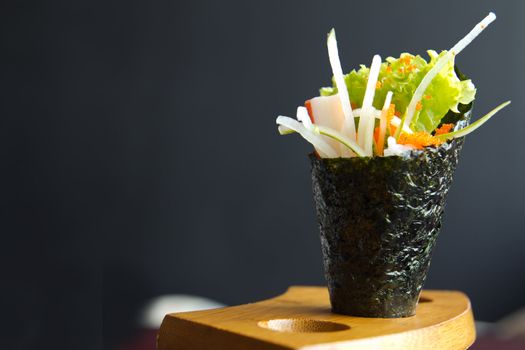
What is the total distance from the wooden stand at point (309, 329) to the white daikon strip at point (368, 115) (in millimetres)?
357

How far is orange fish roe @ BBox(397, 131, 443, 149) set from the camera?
131 centimetres

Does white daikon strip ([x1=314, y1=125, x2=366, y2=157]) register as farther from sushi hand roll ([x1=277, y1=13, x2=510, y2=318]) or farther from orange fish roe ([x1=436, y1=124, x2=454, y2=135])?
orange fish roe ([x1=436, y1=124, x2=454, y2=135])

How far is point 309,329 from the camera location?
130 centimetres

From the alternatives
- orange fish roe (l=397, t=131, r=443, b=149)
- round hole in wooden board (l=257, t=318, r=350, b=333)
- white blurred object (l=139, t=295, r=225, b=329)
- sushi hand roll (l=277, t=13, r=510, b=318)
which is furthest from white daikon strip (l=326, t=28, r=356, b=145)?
white blurred object (l=139, t=295, r=225, b=329)

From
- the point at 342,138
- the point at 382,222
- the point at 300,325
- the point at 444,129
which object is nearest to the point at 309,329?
the point at 300,325

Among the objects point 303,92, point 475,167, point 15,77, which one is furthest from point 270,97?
point 15,77

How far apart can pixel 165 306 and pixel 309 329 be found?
2.01 meters

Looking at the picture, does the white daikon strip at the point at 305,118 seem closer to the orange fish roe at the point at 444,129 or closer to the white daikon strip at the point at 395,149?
the white daikon strip at the point at 395,149

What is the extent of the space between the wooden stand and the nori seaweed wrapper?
0.05m

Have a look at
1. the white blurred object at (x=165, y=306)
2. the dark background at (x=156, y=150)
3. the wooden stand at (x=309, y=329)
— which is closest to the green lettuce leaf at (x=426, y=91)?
the wooden stand at (x=309, y=329)

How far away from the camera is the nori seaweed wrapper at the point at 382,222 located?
1301 millimetres

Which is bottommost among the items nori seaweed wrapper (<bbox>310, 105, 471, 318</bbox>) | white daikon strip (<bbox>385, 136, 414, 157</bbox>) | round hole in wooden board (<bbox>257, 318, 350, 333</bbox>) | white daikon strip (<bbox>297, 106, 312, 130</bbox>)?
round hole in wooden board (<bbox>257, 318, 350, 333</bbox>)

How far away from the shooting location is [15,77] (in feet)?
10.2

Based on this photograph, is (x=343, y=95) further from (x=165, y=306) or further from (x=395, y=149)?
(x=165, y=306)
